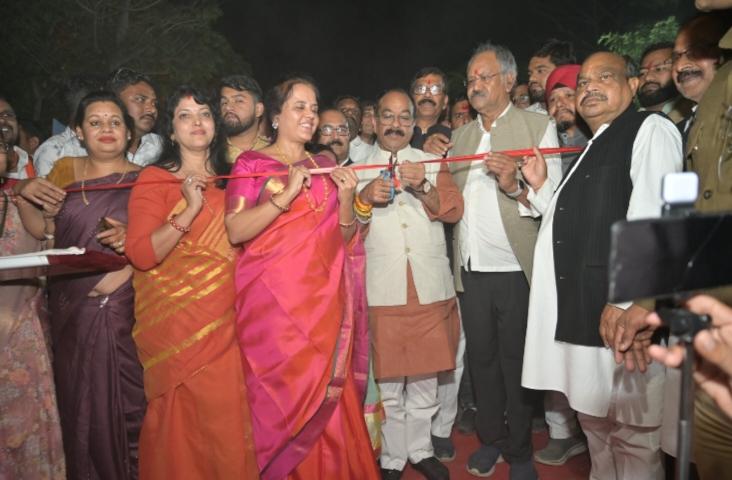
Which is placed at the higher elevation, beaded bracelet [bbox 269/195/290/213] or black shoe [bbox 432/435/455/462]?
beaded bracelet [bbox 269/195/290/213]

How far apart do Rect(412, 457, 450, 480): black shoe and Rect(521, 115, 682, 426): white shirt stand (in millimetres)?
1007

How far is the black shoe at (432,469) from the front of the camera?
12.1 feet

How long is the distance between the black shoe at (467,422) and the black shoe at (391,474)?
92 cm

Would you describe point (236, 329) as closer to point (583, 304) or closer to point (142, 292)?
point (142, 292)

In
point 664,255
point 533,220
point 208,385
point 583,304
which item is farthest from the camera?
point 533,220

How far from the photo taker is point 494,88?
383 centimetres

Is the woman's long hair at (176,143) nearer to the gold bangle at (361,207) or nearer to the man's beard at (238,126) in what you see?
the man's beard at (238,126)

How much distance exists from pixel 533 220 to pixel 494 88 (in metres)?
0.93

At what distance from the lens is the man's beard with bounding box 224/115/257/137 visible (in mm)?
3949

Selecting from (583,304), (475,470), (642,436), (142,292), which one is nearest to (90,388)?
(142,292)

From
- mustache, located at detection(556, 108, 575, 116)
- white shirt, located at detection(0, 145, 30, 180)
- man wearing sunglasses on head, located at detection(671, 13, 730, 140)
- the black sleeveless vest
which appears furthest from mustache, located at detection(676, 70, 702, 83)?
white shirt, located at detection(0, 145, 30, 180)

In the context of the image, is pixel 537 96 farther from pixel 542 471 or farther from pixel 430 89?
pixel 542 471

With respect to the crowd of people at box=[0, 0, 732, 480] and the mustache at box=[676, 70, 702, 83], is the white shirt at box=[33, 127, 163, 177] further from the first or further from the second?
the mustache at box=[676, 70, 702, 83]

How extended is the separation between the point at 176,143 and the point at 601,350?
256 centimetres
